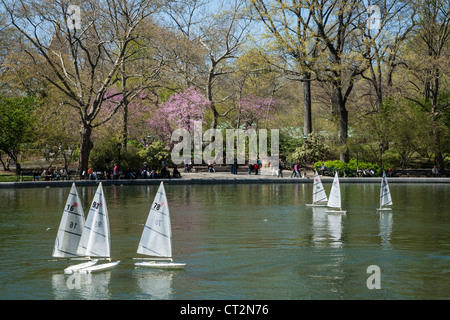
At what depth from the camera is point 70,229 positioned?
50.9 feet

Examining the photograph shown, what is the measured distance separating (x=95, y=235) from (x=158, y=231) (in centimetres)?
157

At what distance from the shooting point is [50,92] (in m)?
57.3

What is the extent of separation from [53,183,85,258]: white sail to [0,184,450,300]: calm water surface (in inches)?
25.8

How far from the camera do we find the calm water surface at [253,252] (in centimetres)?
1430

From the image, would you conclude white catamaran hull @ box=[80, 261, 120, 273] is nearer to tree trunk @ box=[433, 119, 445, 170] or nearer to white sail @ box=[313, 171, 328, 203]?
white sail @ box=[313, 171, 328, 203]

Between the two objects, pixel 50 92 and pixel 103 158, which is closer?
pixel 103 158

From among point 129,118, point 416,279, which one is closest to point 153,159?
point 129,118

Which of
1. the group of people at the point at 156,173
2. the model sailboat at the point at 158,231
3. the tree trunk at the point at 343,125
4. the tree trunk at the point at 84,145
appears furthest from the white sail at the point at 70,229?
the tree trunk at the point at 343,125

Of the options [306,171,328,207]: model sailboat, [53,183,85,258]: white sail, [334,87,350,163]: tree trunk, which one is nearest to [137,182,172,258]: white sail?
[53,183,85,258]: white sail

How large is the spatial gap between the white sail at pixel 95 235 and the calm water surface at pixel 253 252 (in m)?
0.66

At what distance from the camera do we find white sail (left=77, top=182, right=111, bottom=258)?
15422 mm
